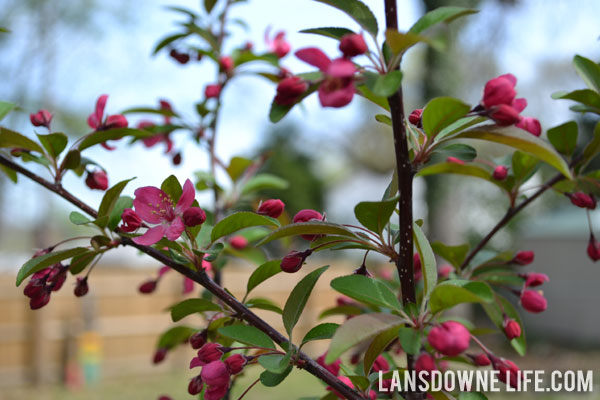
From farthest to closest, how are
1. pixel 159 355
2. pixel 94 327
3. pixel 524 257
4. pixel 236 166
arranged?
1. pixel 94 327
2. pixel 236 166
3. pixel 159 355
4. pixel 524 257

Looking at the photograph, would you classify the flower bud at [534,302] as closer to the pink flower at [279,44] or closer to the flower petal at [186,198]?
the flower petal at [186,198]

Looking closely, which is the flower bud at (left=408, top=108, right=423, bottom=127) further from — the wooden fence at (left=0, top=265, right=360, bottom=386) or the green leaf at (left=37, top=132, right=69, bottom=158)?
the wooden fence at (left=0, top=265, right=360, bottom=386)

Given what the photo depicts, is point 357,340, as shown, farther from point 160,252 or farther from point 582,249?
point 582,249

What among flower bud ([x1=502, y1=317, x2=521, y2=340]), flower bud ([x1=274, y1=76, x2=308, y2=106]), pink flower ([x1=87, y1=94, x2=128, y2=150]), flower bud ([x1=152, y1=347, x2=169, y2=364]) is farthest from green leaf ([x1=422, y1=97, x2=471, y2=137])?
flower bud ([x1=152, y1=347, x2=169, y2=364])

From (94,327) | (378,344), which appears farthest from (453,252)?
(94,327)

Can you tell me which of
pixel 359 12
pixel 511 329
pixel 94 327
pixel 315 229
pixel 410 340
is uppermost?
pixel 359 12

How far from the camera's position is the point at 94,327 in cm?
634

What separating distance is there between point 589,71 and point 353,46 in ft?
1.50

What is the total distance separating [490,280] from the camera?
98 cm

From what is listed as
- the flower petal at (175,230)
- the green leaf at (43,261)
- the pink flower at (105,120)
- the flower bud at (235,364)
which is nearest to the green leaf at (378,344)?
the flower bud at (235,364)

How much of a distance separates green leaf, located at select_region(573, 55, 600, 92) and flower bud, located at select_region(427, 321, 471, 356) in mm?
447

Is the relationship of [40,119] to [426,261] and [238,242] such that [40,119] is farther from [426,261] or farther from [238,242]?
[426,261]

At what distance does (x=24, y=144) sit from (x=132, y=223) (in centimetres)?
24

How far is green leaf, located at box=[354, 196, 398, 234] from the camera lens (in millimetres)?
620
